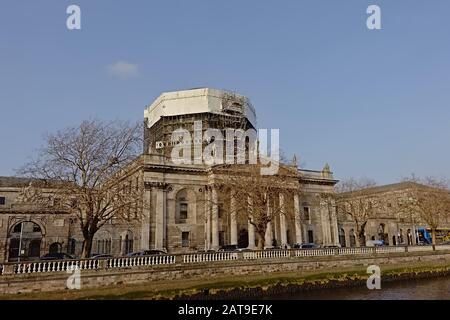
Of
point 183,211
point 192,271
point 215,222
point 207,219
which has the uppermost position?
point 183,211

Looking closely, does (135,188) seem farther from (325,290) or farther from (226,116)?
(226,116)

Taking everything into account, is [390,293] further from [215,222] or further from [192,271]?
[215,222]

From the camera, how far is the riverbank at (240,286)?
2019cm

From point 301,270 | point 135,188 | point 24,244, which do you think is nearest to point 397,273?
point 301,270

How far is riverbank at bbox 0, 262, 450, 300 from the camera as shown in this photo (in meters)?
20.2

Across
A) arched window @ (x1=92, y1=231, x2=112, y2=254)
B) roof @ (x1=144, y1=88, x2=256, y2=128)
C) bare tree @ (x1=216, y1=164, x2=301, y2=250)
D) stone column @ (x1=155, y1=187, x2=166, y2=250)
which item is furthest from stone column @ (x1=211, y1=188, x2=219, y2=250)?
roof @ (x1=144, y1=88, x2=256, y2=128)

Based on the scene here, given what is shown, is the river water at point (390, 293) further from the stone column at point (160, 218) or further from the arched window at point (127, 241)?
the arched window at point (127, 241)

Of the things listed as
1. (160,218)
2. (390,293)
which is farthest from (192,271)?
(160,218)

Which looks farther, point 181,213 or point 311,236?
point 311,236

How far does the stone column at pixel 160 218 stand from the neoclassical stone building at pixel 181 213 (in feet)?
0.40

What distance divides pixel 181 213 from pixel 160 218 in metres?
3.52

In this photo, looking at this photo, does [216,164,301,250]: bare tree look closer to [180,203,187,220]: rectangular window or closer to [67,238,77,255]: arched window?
[180,203,187,220]: rectangular window

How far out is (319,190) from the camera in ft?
193

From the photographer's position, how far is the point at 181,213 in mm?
49438
